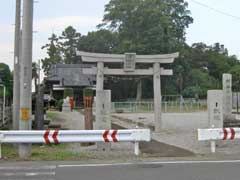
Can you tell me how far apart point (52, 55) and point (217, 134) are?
7882cm

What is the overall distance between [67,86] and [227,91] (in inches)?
1536

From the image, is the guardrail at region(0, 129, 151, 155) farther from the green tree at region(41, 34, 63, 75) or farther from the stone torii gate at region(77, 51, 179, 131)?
the green tree at region(41, 34, 63, 75)

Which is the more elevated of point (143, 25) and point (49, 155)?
point (143, 25)

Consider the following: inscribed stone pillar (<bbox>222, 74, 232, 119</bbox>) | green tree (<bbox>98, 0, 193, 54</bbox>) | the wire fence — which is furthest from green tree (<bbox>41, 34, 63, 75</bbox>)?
inscribed stone pillar (<bbox>222, 74, 232, 119</bbox>)

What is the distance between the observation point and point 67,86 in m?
64.6

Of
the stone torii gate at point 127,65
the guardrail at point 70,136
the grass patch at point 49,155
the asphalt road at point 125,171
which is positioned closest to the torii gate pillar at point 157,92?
the stone torii gate at point 127,65

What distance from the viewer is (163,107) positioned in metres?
49.2

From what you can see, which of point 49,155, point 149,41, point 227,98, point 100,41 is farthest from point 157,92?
point 100,41

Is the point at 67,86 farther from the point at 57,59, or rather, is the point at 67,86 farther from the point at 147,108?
the point at 57,59

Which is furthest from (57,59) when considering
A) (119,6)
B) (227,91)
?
(227,91)

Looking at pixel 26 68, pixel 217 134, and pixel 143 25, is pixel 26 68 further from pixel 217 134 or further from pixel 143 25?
pixel 143 25

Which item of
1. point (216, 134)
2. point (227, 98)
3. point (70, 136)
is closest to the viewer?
point (70, 136)

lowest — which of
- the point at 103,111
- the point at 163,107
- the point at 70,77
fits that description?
the point at 163,107

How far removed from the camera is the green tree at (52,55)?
284 feet
